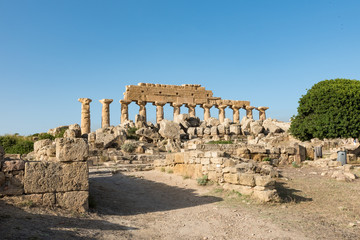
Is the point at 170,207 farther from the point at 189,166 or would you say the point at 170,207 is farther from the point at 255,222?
the point at 189,166

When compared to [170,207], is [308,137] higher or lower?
higher

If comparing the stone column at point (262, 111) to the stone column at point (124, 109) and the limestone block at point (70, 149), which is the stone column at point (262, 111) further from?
the limestone block at point (70, 149)

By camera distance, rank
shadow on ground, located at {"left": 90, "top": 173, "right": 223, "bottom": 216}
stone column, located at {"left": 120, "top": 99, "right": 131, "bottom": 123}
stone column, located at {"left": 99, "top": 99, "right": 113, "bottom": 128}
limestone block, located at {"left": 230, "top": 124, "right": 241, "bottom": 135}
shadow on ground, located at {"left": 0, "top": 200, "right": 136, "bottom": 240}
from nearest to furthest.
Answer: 1. shadow on ground, located at {"left": 0, "top": 200, "right": 136, "bottom": 240}
2. shadow on ground, located at {"left": 90, "top": 173, "right": 223, "bottom": 216}
3. limestone block, located at {"left": 230, "top": 124, "right": 241, "bottom": 135}
4. stone column, located at {"left": 99, "top": 99, "right": 113, "bottom": 128}
5. stone column, located at {"left": 120, "top": 99, "right": 131, "bottom": 123}

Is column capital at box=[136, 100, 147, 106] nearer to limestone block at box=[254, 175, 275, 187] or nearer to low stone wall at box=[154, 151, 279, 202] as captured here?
low stone wall at box=[154, 151, 279, 202]

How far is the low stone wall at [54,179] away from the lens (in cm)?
580

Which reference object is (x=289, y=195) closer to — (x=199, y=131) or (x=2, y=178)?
(x=2, y=178)

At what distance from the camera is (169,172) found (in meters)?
12.5

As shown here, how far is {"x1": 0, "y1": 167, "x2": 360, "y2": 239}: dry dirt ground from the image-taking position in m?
5.14

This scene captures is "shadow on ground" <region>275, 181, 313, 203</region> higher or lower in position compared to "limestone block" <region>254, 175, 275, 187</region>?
lower

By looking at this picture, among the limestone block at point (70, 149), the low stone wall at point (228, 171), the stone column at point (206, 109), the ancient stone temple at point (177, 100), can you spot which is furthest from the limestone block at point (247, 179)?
the stone column at point (206, 109)

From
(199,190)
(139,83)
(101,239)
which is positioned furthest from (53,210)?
(139,83)

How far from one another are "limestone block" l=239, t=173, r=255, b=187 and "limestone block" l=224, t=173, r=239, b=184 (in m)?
0.16

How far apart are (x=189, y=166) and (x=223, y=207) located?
403cm

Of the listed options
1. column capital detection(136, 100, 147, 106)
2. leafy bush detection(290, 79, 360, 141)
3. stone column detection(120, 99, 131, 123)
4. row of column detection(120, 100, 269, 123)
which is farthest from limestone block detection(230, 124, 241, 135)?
stone column detection(120, 99, 131, 123)
